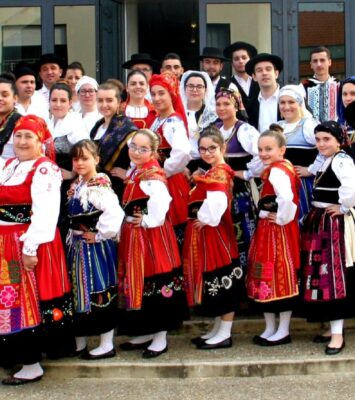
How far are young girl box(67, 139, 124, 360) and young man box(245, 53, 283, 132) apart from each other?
67.7 inches

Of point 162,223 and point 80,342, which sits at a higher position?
point 162,223

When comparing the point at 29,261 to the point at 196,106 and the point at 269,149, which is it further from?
the point at 196,106

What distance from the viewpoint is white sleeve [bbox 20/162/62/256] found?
4.84 metres

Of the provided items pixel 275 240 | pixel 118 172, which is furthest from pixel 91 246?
pixel 275 240

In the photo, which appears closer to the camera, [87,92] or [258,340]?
[258,340]

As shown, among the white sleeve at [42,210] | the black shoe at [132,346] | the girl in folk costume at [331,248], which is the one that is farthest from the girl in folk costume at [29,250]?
the girl in folk costume at [331,248]

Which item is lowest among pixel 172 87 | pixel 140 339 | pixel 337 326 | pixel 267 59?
pixel 140 339

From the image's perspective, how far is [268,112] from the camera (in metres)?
6.39

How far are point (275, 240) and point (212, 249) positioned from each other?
44 centimetres

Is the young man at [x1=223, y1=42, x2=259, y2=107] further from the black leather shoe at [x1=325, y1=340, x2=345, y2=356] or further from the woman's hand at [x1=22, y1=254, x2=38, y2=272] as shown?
the woman's hand at [x1=22, y1=254, x2=38, y2=272]

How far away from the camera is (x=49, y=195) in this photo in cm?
489

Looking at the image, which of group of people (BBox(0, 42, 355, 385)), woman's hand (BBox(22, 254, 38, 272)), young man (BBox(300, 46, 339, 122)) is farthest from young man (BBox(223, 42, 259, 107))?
woman's hand (BBox(22, 254, 38, 272))

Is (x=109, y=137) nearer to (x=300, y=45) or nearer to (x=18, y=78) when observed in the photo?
(x=18, y=78)

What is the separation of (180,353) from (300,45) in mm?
4945
